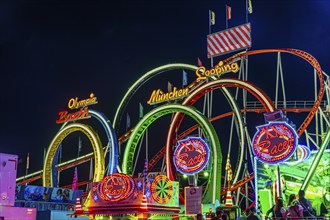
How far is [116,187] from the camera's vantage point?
24859 millimetres

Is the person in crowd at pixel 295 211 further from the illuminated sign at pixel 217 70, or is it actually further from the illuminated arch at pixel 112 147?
the illuminated arch at pixel 112 147

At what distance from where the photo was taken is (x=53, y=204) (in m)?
33.8

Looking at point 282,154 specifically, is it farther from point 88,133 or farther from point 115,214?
point 88,133

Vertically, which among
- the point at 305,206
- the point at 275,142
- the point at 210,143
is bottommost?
the point at 305,206

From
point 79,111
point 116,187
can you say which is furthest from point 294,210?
point 79,111

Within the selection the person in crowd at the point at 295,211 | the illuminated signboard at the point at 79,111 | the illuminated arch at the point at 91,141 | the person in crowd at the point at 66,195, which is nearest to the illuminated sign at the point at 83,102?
the illuminated signboard at the point at 79,111

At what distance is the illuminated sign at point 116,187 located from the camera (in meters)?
24.3

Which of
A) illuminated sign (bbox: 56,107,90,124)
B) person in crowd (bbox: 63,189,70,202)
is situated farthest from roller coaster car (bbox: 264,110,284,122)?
person in crowd (bbox: 63,189,70,202)

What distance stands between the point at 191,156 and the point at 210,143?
127 cm

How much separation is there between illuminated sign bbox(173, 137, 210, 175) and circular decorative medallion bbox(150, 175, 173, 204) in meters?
1.00

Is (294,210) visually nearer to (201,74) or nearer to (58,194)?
(201,74)

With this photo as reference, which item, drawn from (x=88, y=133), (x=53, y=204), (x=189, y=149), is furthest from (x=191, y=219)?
(x=53, y=204)

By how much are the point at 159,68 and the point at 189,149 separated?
8009 mm

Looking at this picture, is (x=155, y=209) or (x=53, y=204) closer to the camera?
(x=155, y=209)
